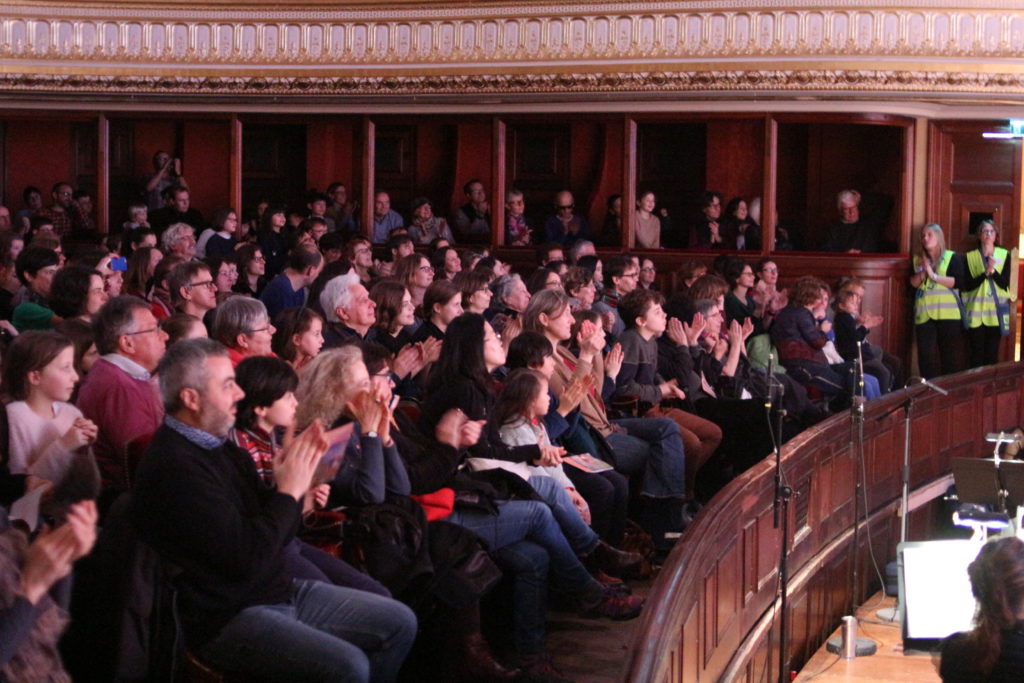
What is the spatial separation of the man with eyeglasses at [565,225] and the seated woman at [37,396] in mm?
7537

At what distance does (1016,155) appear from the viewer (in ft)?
38.5

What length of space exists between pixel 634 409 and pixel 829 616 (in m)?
1.38

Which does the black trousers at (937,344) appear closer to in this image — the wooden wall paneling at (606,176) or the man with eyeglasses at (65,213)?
the wooden wall paneling at (606,176)

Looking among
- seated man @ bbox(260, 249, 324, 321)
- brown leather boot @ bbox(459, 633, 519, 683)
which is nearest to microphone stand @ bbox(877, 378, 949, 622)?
brown leather boot @ bbox(459, 633, 519, 683)

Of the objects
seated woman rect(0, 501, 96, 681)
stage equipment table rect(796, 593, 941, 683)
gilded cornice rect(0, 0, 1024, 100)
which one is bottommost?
stage equipment table rect(796, 593, 941, 683)

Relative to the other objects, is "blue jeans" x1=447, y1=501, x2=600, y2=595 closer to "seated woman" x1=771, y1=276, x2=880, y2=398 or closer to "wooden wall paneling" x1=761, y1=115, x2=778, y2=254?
"seated woman" x1=771, y1=276, x2=880, y2=398

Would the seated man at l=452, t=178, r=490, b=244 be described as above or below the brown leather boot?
above

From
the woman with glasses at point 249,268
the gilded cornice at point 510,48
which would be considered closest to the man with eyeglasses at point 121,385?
the woman with glasses at point 249,268

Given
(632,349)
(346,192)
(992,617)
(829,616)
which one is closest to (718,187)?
(346,192)

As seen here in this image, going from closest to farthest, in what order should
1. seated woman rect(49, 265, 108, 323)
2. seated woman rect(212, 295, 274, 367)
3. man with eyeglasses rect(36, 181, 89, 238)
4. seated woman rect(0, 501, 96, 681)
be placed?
seated woman rect(0, 501, 96, 681) → seated woman rect(212, 295, 274, 367) → seated woman rect(49, 265, 108, 323) → man with eyeglasses rect(36, 181, 89, 238)

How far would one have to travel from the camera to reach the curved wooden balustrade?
13.6 feet

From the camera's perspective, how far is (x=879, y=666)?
21.1ft

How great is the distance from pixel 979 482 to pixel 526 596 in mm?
3268

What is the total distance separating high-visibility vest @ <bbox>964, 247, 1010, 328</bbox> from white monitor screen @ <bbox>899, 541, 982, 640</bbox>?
527 centimetres
